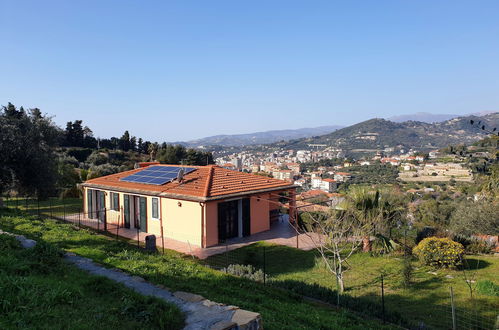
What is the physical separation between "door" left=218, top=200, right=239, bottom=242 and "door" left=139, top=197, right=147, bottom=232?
4586mm

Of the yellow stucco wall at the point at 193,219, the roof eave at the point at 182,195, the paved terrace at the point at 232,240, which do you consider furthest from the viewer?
the yellow stucco wall at the point at 193,219

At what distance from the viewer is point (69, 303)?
4996 millimetres

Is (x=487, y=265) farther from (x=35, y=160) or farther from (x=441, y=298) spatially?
(x=35, y=160)

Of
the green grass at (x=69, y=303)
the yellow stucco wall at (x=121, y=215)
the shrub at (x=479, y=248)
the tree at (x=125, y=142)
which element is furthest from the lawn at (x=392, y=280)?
the tree at (x=125, y=142)

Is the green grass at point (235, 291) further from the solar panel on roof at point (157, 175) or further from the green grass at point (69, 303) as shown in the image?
the solar panel on roof at point (157, 175)

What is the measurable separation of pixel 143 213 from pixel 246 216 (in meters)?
5.71

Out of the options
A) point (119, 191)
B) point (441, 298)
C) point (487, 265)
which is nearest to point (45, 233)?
point (119, 191)

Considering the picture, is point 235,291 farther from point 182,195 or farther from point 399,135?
point 399,135

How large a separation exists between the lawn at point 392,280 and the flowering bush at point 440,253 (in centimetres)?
28

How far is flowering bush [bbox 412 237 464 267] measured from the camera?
462 inches

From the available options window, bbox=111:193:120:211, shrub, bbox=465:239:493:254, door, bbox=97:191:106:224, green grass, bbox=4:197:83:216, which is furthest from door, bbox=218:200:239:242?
green grass, bbox=4:197:83:216

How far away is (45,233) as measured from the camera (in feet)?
40.2

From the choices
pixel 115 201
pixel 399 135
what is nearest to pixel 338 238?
pixel 115 201

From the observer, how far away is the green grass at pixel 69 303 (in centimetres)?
427
